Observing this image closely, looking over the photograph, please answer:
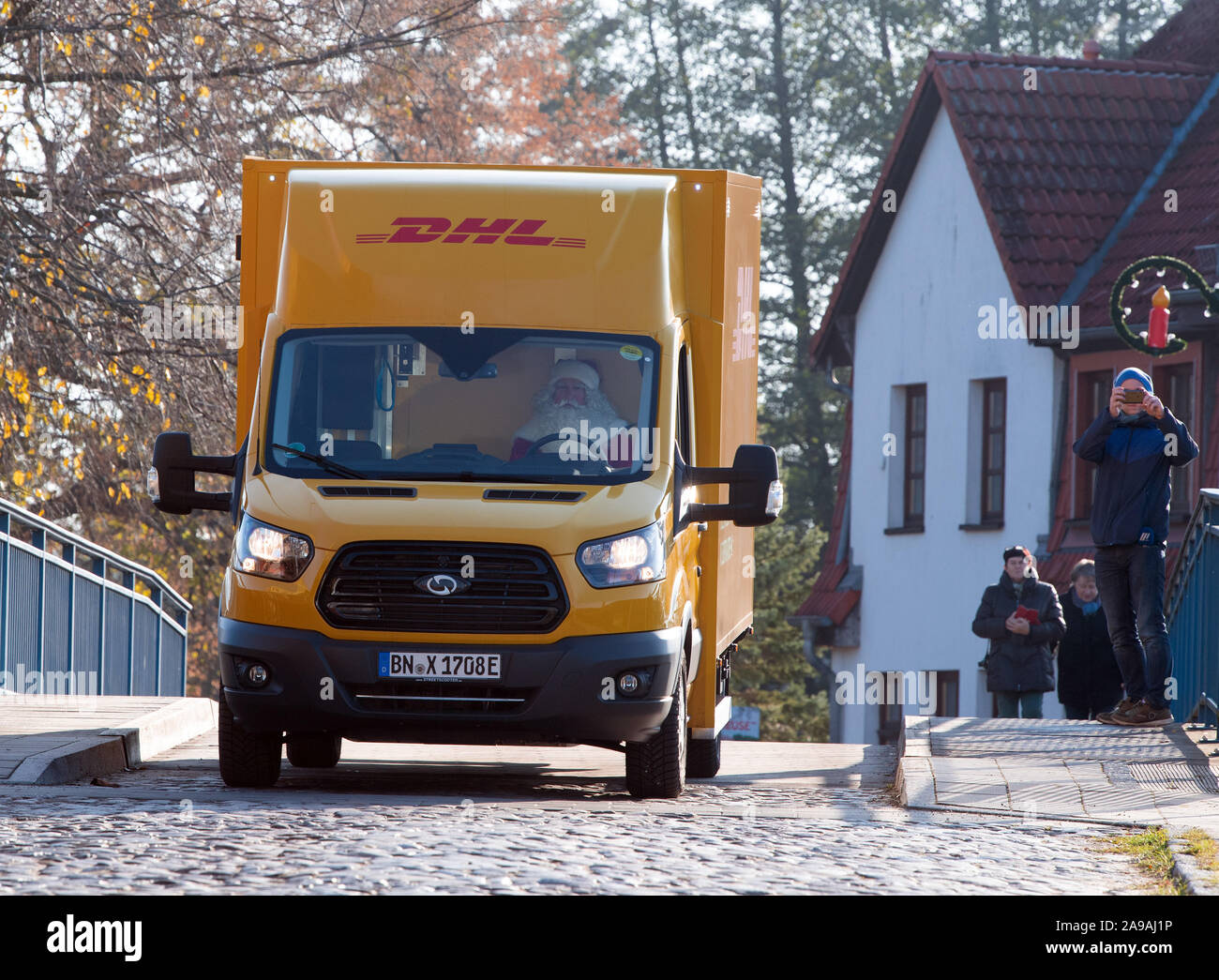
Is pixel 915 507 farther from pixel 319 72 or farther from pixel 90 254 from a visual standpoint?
pixel 90 254

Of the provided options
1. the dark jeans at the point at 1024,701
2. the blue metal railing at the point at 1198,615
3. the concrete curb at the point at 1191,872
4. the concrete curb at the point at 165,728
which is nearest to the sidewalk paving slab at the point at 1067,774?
the concrete curb at the point at 1191,872

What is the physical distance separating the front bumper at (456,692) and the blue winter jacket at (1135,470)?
3.72 m

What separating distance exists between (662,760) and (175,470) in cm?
265

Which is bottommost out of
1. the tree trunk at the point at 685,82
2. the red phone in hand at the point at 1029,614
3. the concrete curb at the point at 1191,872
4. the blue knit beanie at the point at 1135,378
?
the concrete curb at the point at 1191,872

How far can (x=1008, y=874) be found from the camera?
749 centimetres

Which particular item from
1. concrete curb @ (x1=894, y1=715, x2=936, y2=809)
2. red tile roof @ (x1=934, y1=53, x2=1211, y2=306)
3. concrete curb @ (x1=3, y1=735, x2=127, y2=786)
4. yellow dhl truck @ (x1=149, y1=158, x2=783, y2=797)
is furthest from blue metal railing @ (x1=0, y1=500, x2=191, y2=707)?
red tile roof @ (x1=934, y1=53, x2=1211, y2=306)

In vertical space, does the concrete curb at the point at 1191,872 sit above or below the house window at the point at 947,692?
above

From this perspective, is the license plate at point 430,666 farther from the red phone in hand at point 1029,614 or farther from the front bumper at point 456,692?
the red phone in hand at point 1029,614

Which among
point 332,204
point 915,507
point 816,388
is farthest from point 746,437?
→ point 816,388

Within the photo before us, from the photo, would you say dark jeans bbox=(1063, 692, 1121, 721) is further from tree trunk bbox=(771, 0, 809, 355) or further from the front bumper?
tree trunk bbox=(771, 0, 809, 355)

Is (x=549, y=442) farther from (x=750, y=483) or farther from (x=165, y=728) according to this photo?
(x=165, y=728)

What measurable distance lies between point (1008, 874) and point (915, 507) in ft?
68.9

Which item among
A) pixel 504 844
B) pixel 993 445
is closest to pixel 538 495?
pixel 504 844

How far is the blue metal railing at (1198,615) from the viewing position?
12.4 metres
